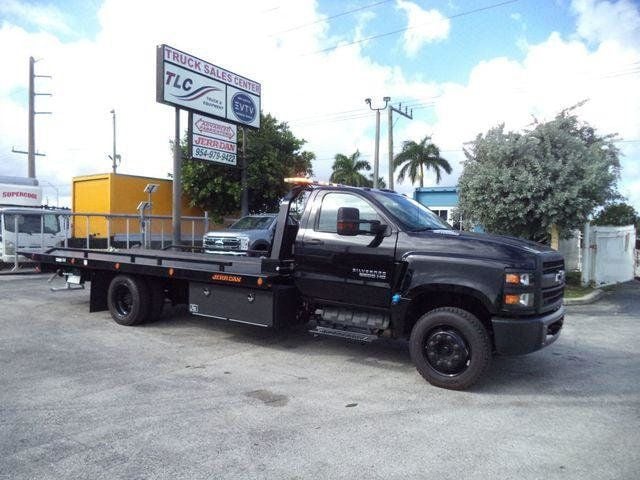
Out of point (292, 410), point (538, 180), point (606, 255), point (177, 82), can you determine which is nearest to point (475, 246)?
point (292, 410)

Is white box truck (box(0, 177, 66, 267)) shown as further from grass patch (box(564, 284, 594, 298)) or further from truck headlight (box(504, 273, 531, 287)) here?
grass patch (box(564, 284, 594, 298))

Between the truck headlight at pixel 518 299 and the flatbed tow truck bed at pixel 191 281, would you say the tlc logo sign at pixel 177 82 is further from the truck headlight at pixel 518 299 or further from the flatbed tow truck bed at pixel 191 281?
the truck headlight at pixel 518 299

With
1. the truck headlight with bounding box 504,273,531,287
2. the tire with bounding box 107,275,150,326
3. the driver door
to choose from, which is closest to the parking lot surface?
the tire with bounding box 107,275,150,326

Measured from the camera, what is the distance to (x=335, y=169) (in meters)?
49.0

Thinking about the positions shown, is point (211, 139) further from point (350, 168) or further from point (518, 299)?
point (350, 168)

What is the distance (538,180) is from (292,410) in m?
10.0

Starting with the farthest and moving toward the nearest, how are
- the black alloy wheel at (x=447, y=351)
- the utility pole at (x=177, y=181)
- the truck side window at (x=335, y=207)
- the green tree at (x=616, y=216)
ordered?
the green tree at (x=616, y=216), the utility pole at (x=177, y=181), the truck side window at (x=335, y=207), the black alloy wheel at (x=447, y=351)

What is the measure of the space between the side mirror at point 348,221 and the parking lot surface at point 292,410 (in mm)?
1629

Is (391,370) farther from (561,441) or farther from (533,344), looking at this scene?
(561,441)

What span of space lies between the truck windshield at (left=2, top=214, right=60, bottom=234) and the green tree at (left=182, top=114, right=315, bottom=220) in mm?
7582

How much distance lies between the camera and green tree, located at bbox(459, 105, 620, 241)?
12406 millimetres

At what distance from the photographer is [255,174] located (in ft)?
78.3

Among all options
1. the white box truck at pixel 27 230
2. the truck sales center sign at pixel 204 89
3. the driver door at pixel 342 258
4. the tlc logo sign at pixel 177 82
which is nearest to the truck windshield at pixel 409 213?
the driver door at pixel 342 258

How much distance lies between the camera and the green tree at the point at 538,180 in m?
12.4
